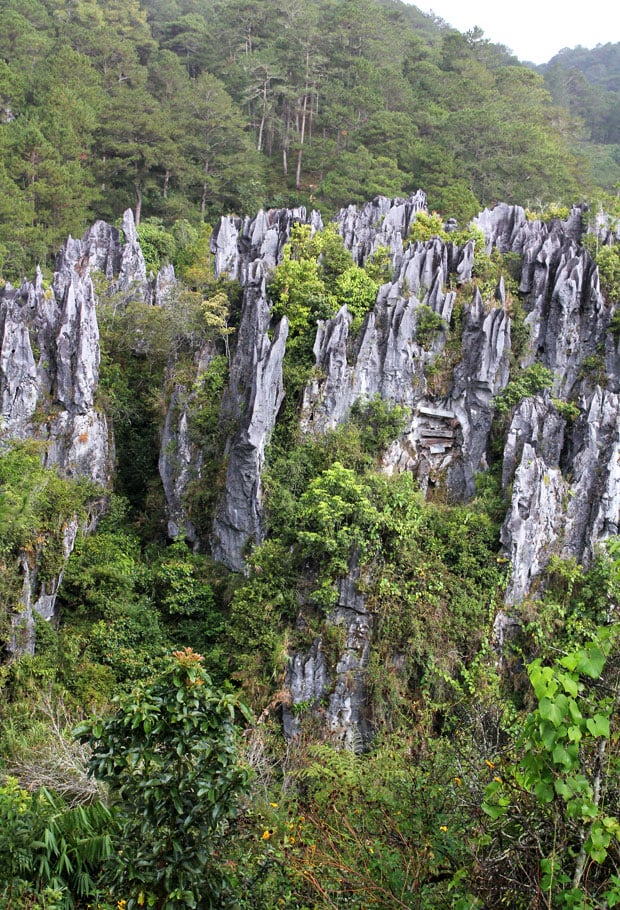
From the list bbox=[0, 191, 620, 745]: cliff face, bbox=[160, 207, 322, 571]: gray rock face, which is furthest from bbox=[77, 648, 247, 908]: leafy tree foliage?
bbox=[160, 207, 322, 571]: gray rock face

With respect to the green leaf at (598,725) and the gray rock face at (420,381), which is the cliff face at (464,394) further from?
the green leaf at (598,725)

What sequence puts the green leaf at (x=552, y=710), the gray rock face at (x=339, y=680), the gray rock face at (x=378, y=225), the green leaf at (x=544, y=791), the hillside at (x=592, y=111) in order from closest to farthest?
the green leaf at (x=552, y=710)
the green leaf at (x=544, y=791)
the gray rock face at (x=339, y=680)
the gray rock face at (x=378, y=225)
the hillside at (x=592, y=111)

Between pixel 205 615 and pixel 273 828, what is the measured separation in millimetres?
10762

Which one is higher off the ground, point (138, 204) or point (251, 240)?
point (138, 204)

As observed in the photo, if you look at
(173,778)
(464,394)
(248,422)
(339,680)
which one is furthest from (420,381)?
(173,778)

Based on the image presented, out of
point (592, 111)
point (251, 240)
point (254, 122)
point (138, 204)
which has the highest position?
point (592, 111)

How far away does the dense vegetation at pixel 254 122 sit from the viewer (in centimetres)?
3017

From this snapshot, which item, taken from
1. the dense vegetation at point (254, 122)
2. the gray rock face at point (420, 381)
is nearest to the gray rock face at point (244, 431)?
the gray rock face at point (420, 381)

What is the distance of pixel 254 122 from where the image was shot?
39.9 metres

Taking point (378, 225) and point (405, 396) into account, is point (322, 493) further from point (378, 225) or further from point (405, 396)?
point (378, 225)

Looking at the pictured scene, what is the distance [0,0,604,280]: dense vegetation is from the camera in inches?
1188

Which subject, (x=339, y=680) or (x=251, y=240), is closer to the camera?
(x=339, y=680)

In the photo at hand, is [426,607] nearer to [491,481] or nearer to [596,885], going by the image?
[491,481]

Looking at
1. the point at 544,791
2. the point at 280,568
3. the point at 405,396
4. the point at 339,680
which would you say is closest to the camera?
the point at 544,791
